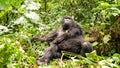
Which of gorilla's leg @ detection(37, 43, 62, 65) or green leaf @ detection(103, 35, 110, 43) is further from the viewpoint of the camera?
green leaf @ detection(103, 35, 110, 43)

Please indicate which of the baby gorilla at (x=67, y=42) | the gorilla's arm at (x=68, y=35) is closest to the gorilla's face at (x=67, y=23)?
the baby gorilla at (x=67, y=42)

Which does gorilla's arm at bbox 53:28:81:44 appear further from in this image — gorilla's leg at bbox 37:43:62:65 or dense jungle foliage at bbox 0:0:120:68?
dense jungle foliage at bbox 0:0:120:68

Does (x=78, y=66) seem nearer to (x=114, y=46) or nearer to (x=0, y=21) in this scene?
(x=114, y=46)

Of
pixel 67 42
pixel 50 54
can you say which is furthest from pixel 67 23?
pixel 50 54

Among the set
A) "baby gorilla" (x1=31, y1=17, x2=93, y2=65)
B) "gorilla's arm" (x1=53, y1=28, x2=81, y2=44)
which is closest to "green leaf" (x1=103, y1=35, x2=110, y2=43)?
"baby gorilla" (x1=31, y1=17, x2=93, y2=65)

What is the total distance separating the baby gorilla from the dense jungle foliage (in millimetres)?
182

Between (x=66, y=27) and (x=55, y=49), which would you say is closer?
(x=55, y=49)

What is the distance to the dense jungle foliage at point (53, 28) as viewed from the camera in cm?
179

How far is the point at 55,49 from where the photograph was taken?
6.30m

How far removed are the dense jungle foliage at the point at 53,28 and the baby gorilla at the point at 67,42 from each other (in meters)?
0.18

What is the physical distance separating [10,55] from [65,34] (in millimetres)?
4140

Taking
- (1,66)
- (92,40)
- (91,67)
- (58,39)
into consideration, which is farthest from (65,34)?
(1,66)

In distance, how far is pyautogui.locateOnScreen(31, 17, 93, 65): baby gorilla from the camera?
604 centimetres

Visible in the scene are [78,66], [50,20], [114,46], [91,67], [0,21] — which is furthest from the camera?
[50,20]
